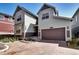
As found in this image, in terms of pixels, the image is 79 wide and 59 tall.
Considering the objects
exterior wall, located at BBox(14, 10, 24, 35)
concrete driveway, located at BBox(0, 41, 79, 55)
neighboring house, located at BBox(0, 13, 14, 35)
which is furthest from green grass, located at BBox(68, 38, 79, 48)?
neighboring house, located at BBox(0, 13, 14, 35)

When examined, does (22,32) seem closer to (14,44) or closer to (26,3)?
(14,44)

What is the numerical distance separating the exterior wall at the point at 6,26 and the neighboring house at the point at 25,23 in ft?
0.71

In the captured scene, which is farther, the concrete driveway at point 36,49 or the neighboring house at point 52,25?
the neighboring house at point 52,25

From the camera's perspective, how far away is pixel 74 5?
13.7 ft

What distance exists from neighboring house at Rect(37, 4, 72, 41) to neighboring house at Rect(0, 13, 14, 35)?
0.97 m

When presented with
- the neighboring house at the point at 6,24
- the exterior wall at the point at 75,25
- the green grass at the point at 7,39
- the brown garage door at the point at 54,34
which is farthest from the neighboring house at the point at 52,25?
the neighboring house at the point at 6,24

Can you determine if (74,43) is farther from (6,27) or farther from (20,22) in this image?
(6,27)

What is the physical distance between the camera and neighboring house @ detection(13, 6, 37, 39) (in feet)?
14.8

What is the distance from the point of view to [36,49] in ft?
13.6

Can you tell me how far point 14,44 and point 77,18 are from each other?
84.6 inches

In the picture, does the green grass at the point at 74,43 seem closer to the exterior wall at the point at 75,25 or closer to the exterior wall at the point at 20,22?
the exterior wall at the point at 75,25

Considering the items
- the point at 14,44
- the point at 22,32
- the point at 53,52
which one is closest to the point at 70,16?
the point at 53,52

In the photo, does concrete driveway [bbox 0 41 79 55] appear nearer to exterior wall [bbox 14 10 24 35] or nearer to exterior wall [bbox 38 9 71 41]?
exterior wall [bbox 14 10 24 35]

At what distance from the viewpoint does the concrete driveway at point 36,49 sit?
13.1 feet
